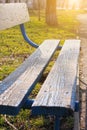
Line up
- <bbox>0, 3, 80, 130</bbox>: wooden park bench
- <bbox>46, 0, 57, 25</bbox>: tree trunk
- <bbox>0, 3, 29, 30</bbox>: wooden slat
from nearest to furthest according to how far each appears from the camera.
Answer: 1. <bbox>0, 3, 80, 130</bbox>: wooden park bench
2. <bbox>0, 3, 29, 30</bbox>: wooden slat
3. <bbox>46, 0, 57, 25</bbox>: tree trunk

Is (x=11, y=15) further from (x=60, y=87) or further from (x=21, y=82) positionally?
(x=60, y=87)

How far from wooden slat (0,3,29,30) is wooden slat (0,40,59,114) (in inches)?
21.5

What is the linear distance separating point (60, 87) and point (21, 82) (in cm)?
36

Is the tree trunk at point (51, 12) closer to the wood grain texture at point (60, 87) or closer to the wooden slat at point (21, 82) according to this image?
the wooden slat at point (21, 82)

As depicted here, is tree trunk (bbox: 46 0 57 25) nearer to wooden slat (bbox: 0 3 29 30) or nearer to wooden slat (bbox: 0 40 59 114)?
wooden slat (bbox: 0 3 29 30)

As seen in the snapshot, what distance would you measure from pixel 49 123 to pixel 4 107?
136 centimetres

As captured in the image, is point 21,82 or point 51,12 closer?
point 21,82

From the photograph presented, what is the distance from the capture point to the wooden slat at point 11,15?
4.72 m

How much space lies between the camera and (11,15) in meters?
5.23

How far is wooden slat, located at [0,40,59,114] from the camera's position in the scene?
8.96 ft

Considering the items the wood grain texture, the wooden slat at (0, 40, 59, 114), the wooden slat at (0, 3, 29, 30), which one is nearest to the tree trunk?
the wooden slat at (0, 3, 29, 30)

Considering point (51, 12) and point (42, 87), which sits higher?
point (42, 87)

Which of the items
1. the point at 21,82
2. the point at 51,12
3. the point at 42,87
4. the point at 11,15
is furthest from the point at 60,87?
the point at 51,12

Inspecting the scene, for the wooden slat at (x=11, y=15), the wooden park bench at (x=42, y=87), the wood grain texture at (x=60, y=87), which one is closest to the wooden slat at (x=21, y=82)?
the wooden park bench at (x=42, y=87)
